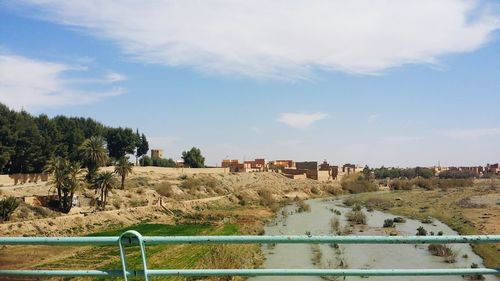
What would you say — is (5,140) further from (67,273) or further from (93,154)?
(67,273)

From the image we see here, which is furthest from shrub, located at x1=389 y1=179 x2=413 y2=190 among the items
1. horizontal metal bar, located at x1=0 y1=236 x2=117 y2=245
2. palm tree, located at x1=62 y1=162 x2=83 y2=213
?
horizontal metal bar, located at x1=0 y1=236 x2=117 y2=245

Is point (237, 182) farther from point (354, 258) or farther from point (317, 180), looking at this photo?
point (354, 258)

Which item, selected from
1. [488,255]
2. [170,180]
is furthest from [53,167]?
[488,255]

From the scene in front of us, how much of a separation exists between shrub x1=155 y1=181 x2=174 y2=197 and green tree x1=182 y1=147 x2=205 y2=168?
1478 inches

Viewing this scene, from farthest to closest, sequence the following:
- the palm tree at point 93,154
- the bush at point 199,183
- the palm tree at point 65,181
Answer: the bush at point 199,183
the palm tree at point 93,154
the palm tree at point 65,181

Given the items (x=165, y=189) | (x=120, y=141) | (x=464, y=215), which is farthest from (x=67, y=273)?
(x=120, y=141)

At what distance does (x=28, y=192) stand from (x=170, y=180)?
27.3 meters

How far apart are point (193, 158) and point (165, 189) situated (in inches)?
1564

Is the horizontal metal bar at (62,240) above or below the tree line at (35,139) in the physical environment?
below

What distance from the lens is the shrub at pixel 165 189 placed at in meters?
64.7

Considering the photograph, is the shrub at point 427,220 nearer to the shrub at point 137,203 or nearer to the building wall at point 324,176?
the shrub at point 137,203

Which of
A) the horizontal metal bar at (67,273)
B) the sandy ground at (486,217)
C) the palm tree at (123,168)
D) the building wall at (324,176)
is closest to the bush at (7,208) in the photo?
the palm tree at (123,168)

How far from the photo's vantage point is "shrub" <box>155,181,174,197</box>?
64744 mm

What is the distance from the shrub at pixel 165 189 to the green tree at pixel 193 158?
123 feet
